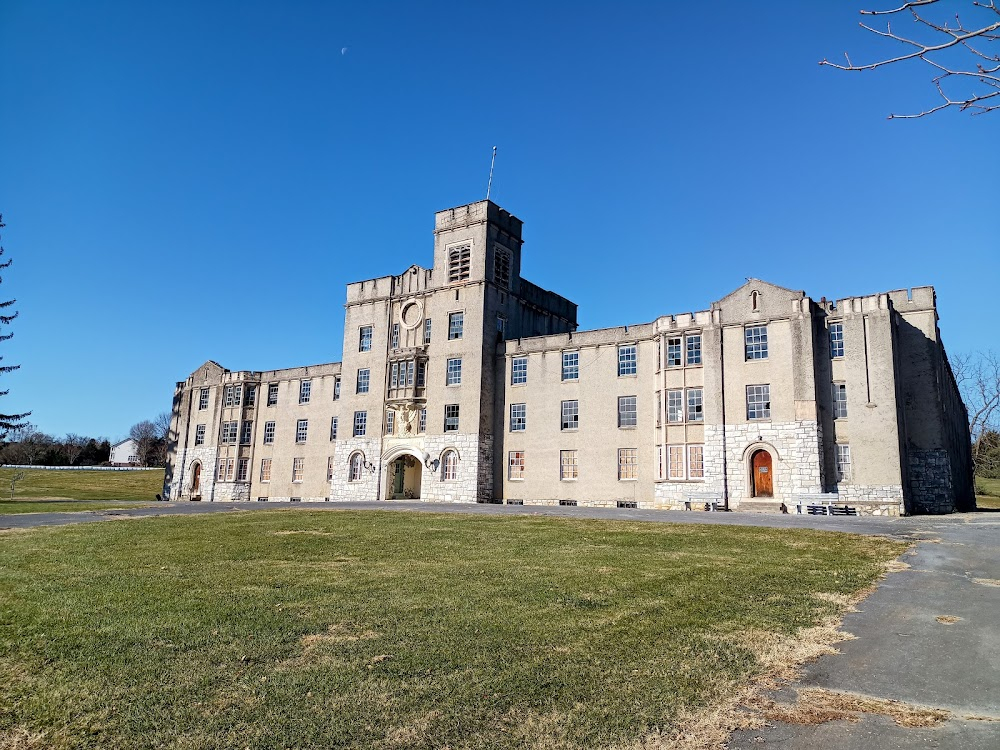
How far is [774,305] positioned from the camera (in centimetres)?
3275

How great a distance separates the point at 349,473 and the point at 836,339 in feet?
101

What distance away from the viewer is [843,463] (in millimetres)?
31047

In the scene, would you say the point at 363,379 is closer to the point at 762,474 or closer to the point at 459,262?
the point at 459,262

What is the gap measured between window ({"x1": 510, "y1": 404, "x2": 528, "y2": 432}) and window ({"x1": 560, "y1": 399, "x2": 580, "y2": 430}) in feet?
8.30

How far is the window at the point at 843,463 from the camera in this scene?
1215 inches

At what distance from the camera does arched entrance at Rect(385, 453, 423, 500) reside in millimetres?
43219

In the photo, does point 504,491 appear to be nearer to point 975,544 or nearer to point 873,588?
point 975,544

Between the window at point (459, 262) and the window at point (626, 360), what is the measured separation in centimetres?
1121

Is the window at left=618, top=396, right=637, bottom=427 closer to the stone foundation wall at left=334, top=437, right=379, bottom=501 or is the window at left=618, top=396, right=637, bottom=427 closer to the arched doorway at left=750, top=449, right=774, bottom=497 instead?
the arched doorway at left=750, top=449, right=774, bottom=497

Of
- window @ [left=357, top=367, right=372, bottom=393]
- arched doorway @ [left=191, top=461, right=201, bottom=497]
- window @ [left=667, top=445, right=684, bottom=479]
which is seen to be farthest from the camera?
arched doorway @ [left=191, top=461, right=201, bottom=497]

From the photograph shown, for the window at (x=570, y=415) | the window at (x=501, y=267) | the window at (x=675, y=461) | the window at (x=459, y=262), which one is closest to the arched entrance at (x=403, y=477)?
the window at (x=570, y=415)

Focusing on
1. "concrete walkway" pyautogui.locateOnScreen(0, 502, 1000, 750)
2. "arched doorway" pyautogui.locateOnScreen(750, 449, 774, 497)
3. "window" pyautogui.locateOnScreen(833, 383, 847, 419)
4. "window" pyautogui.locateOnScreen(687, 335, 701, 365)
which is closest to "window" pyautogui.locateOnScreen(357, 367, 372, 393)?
"window" pyautogui.locateOnScreen(687, 335, 701, 365)

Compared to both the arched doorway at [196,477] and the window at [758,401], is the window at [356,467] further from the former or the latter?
the window at [758,401]

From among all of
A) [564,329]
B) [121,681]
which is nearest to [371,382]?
[564,329]
